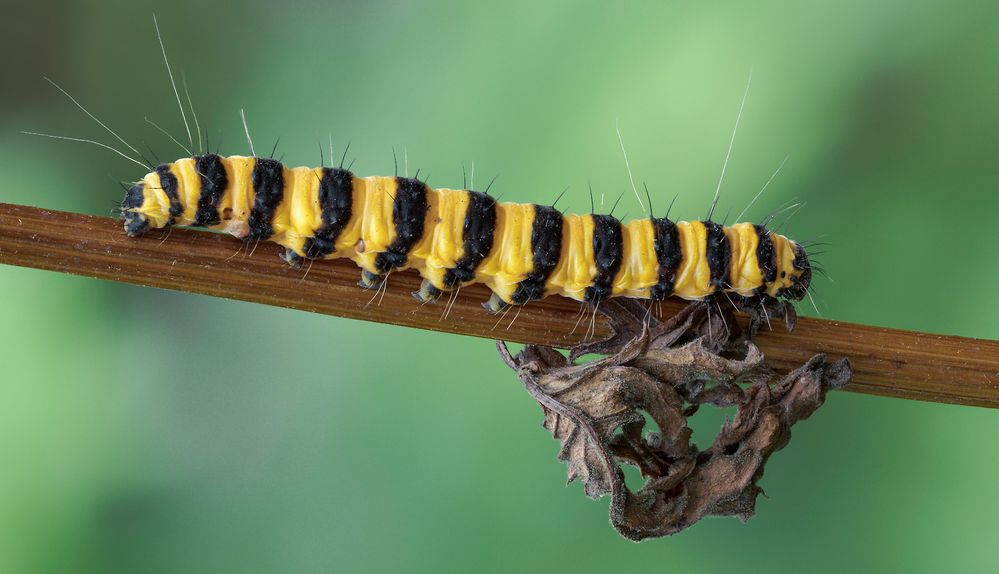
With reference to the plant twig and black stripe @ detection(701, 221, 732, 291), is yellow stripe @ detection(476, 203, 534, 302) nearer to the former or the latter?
the plant twig

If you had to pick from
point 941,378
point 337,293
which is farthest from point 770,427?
point 337,293

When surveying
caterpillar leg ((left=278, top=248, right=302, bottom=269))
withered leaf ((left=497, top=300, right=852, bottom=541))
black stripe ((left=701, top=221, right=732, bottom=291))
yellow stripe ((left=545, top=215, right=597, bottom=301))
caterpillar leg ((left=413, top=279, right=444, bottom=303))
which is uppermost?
black stripe ((left=701, top=221, right=732, bottom=291))

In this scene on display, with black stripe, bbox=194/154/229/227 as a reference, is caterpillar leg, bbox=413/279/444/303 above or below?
below

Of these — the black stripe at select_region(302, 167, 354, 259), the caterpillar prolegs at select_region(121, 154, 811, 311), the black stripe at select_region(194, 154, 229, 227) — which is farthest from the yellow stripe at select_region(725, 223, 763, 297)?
the black stripe at select_region(194, 154, 229, 227)

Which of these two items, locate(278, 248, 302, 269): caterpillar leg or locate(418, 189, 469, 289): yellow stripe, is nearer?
locate(278, 248, 302, 269): caterpillar leg

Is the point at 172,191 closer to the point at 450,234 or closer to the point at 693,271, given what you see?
the point at 450,234

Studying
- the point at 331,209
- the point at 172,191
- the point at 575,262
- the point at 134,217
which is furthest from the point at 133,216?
the point at 575,262

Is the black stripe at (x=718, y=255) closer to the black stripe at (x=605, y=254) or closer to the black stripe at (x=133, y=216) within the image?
the black stripe at (x=605, y=254)
